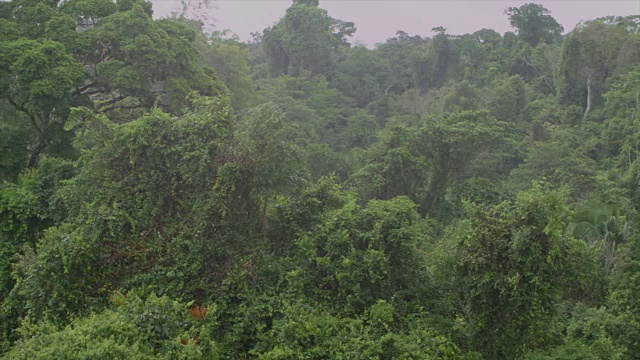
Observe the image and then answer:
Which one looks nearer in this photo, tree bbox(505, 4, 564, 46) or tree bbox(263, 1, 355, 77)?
tree bbox(263, 1, 355, 77)

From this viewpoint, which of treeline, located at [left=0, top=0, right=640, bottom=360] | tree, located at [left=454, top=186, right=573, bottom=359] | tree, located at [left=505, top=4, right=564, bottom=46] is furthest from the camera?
tree, located at [left=505, top=4, right=564, bottom=46]

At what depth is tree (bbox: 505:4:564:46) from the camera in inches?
1266

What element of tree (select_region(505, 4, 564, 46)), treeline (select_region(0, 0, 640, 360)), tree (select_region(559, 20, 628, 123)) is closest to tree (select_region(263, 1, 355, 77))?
tree (select_region(505, 4, 564, 46))

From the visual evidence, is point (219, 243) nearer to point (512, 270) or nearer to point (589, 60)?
point (512, 270)

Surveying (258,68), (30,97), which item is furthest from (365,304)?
(258,68)

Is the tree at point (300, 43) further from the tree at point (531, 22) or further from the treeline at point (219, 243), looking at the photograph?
the treeline at point (219, 243)

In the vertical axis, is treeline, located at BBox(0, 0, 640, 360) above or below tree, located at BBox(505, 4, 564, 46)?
below

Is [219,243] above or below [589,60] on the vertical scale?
below

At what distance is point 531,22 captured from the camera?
32.3 metres

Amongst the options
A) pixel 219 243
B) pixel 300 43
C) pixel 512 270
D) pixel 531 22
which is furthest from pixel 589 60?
pixel 219 243

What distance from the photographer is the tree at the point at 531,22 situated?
1266 inches

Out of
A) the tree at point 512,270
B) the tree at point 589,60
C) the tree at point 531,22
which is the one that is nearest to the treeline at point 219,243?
the tree at point 512,270

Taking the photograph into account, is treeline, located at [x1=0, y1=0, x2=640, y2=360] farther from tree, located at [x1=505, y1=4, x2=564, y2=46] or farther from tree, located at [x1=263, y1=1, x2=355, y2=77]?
tree, located at [x1=505, y1=4, x2=564, y2=46]

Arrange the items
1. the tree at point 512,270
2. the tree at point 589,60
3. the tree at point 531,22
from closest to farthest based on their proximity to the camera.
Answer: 1. the tree at point 512,270
2. the tree at point 589,60
3. the tree at point 531,22
